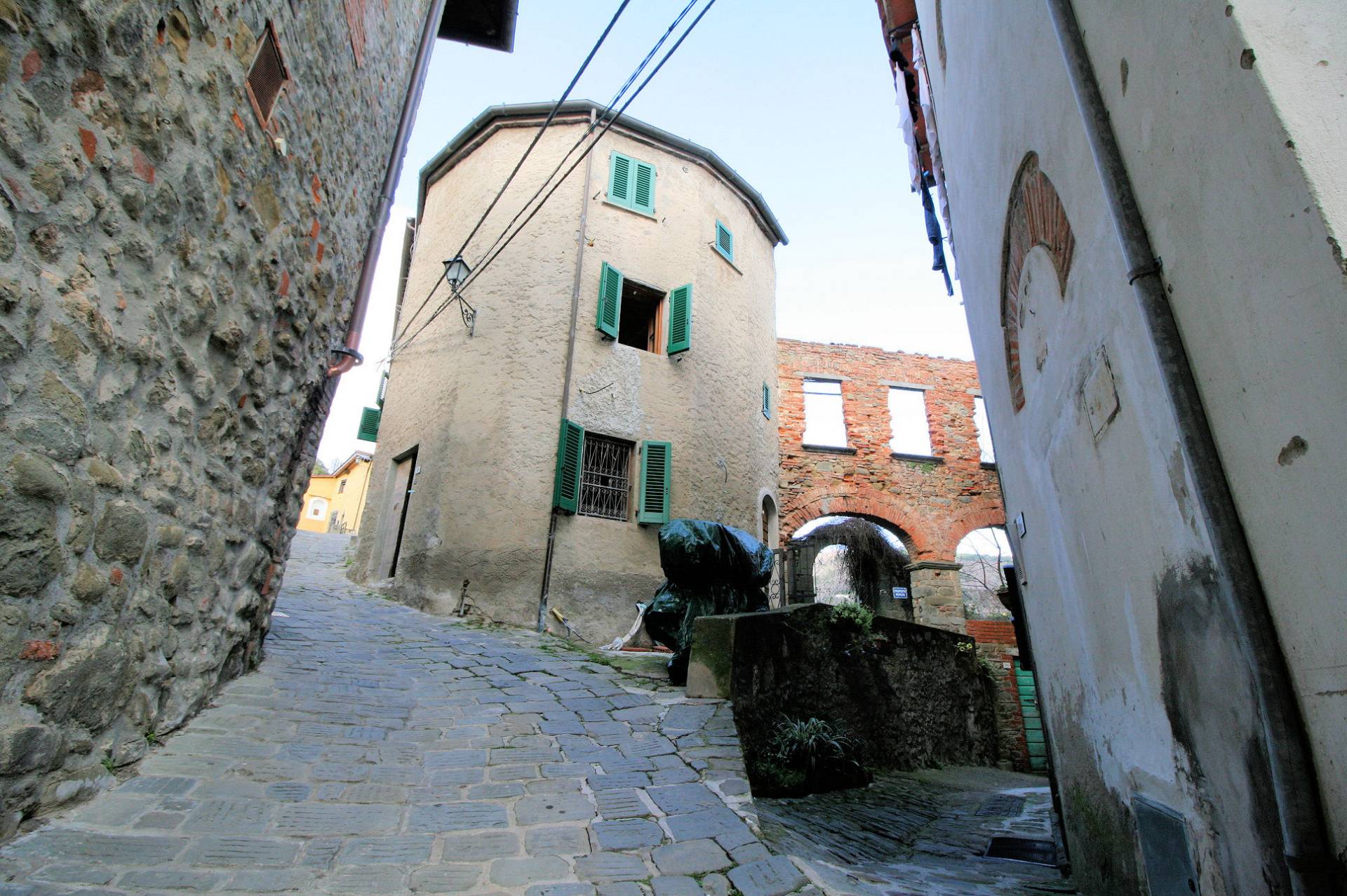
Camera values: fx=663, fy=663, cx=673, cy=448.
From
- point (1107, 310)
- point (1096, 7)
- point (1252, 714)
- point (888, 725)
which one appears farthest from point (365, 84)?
point (888, 725)

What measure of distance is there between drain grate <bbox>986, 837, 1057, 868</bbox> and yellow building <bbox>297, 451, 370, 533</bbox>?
74.6ft

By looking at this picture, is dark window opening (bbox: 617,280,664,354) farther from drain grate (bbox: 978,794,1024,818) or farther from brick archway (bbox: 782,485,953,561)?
drain grate (bbox: 978,794,1024,818)

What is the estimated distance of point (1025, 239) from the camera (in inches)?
117

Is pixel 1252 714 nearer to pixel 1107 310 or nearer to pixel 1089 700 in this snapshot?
pixel 1107 310

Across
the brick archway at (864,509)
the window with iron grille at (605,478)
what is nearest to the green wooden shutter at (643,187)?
the window with iron grille at (605,478)

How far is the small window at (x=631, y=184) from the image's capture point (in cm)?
972

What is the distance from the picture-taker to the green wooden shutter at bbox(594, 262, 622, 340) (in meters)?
8.82

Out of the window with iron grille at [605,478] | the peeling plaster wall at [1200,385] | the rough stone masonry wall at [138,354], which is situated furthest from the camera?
the window with iron grille at [605,478]

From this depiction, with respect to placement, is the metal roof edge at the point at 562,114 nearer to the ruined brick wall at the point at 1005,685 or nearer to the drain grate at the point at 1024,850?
the ruined brick wall at the point at 1005,685

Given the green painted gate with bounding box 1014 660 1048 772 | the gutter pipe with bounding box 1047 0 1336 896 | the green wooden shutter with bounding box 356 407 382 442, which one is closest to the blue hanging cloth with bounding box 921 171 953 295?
the green painted gate with bounding box 1014 660 1048 772

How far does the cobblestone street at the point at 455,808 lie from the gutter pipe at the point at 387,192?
2.08 m

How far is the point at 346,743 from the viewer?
3.10m

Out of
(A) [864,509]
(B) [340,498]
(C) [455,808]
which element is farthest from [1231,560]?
(B) [340,498]

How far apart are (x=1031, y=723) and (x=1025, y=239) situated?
8.34m
